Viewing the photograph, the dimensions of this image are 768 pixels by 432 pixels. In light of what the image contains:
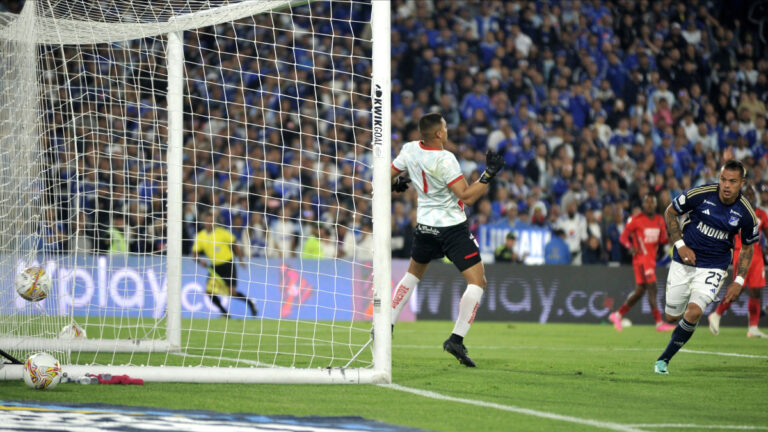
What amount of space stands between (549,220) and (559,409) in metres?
13.8

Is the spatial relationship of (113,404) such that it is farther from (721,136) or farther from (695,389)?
(721,136)

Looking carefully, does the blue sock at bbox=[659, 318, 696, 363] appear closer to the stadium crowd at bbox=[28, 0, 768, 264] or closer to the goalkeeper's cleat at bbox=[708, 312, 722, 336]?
the goalkeeper's cleat at bbox=[708, 312, 722, 336]

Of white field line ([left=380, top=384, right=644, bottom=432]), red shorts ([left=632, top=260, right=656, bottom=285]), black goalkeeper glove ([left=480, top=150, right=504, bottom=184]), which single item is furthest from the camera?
red shorts ([left=632, top=260, right=656, bottom=285])

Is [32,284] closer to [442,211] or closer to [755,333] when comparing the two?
[442,211]

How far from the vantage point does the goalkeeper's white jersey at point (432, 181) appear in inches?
336

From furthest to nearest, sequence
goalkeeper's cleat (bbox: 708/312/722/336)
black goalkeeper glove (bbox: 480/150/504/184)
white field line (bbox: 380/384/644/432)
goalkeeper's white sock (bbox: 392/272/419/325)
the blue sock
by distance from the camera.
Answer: goalkeeper's cleat (bbox: 708/312/722/336), goalkeeper's white sock (bbox: 392/272/419/325), the blue sock, black goalkeeper glove (bbox: 480/150/504/184), white field line (bbox: 380/384/644/432)

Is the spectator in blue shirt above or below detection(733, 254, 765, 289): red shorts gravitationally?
above

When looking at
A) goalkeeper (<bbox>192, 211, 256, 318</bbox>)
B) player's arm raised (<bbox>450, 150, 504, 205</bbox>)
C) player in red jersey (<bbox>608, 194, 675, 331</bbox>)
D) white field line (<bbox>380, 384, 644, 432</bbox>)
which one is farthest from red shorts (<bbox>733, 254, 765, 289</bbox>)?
white field line (<bbox>380, 384, 644, 432</bbox>)

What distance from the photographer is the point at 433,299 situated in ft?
59.9

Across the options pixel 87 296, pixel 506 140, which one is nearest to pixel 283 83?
pixel 506 140

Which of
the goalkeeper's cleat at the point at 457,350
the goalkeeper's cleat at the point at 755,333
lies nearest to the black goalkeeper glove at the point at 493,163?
Result: the goalkeeper's cleat at the point at 457,350

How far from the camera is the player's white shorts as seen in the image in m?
8.60

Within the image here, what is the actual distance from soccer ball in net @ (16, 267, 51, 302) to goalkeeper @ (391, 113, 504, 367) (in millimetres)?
2924

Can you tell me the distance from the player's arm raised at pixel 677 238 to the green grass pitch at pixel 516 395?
3.32ft
